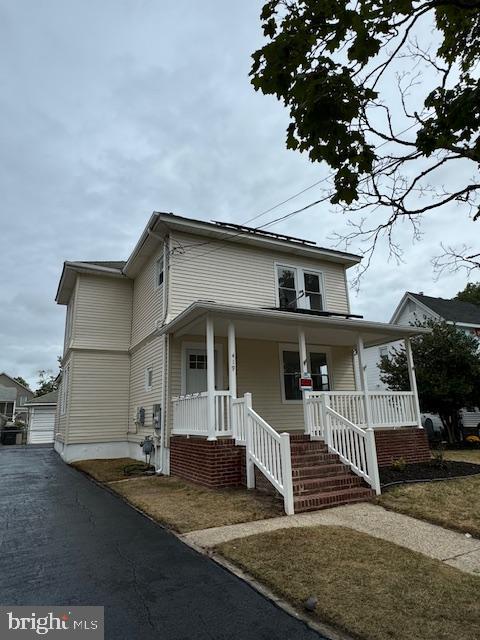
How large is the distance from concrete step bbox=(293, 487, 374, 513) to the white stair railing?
0.93ft

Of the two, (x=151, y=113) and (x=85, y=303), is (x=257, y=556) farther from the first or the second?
(x=85, y=303)

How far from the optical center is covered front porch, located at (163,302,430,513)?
786cm

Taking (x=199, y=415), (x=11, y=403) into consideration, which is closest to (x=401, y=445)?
(x=199, y=415)

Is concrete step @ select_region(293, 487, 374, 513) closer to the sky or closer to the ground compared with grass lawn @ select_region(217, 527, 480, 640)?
closer to the sky

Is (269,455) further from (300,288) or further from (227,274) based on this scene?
(300,288)

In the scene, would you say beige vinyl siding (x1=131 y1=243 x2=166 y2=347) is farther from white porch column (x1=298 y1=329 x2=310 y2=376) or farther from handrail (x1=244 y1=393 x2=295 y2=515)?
handrail (x1=244 y1=393 x2=295 y2=515)

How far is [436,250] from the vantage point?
4023 millimetres

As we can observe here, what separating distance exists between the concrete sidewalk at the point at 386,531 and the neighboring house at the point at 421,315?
60.0ft

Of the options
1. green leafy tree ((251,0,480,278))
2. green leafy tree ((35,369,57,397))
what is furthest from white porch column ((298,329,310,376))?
green leafy tree ((35,369,57,397))

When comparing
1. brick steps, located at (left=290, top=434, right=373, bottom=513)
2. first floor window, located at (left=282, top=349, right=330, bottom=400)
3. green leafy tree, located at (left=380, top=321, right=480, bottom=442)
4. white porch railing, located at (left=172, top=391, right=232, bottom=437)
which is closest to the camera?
brick steps, located at (left=290, top=434, right=373, bottom=513)

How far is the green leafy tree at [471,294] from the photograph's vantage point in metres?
40.3

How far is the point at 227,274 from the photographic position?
1260cm

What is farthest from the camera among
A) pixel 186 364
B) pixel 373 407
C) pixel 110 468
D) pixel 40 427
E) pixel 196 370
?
pixel 40 427

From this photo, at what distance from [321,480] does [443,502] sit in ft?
6.72
